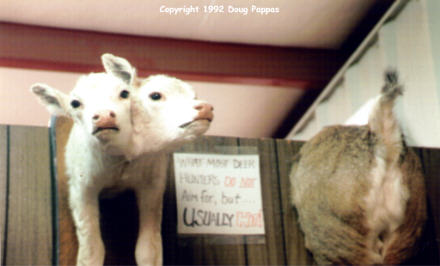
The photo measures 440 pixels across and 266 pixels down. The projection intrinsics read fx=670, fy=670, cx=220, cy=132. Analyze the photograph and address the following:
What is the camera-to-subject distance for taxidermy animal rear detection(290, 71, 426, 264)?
848mm

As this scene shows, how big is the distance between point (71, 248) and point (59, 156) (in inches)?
4.2

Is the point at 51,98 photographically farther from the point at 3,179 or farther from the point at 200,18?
the point at 200,18

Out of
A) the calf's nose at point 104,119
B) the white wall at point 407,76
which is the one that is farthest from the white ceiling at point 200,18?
the calf's nose at point 104,119

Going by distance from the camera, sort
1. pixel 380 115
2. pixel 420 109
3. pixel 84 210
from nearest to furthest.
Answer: pixel 84 210 → pixel 380 115 → pixel 420 109

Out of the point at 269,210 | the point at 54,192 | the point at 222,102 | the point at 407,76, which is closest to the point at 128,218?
the point at 54,192

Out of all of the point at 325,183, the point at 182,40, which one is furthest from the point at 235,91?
the point at 325,183

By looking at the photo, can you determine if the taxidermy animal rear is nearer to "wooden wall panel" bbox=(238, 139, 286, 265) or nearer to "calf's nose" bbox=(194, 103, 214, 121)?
"wooden wall panel" bbox=(238, 139, 286, 265)

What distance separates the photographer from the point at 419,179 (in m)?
0.92

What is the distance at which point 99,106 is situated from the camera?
2.19ft

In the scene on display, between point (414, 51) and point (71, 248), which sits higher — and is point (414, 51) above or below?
above

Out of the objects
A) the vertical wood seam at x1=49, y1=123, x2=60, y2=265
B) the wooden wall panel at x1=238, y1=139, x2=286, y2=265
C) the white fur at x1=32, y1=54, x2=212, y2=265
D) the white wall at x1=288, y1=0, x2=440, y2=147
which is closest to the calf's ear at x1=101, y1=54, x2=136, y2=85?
the white fur at x1=32, y1=54, x2=212, y2=265

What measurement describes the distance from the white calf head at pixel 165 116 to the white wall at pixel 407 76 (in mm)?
449

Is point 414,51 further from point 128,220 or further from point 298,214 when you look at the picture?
point 128,220

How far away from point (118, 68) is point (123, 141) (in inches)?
3.8
